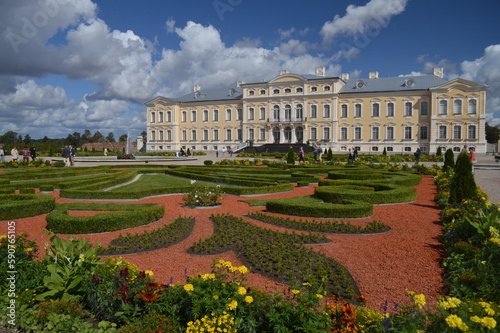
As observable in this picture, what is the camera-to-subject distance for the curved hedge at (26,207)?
820 cm

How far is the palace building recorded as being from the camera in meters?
38.8

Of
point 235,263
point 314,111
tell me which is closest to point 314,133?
point 314,111

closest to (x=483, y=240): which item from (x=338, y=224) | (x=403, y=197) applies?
(x=338, y=224)

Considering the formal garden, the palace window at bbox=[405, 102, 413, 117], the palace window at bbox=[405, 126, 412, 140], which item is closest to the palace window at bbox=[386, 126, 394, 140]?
the palace window at bbox=[405, 126, 412, 140]

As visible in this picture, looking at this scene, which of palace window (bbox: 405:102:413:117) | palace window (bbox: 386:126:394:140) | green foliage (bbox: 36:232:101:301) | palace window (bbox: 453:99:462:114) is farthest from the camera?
palace window (bbox: 386:126:394:140)

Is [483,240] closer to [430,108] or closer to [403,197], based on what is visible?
[403,197]

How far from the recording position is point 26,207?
27.8 ft

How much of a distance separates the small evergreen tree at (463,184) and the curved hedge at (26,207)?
10.3 metres

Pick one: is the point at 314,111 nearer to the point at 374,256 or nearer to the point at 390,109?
the point at 390,109

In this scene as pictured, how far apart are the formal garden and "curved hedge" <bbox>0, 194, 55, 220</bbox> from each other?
28 mm

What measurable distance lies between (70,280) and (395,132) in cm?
4308

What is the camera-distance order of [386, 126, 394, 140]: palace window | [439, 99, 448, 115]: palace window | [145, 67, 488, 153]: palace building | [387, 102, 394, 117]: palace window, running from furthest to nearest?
[386, 126, 394, 140]: palace window → [387, 102, 394, 117]: palace window → [439, 99, 448, 115]: palace window → [145, 67, 488, 153]: palace building

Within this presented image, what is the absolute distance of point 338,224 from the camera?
768 cm

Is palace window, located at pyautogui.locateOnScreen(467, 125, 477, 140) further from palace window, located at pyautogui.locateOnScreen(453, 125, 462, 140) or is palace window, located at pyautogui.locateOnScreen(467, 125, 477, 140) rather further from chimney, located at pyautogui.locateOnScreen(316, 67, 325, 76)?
chimney, located at pyautogui.locateOnScreen(316, 67, 325, 76)
